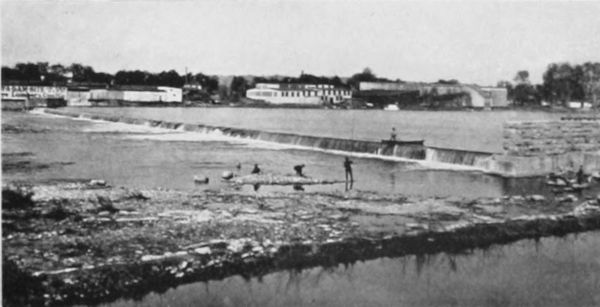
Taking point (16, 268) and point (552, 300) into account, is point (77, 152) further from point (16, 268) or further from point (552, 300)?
point (552, 300)

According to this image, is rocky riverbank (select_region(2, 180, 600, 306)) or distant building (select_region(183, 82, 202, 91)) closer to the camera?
rocky riverbank (select_region(2, 180, 600, 306))

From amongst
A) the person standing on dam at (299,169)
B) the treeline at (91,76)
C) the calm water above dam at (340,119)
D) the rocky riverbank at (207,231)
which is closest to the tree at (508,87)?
the calm water above dam at (340,119)

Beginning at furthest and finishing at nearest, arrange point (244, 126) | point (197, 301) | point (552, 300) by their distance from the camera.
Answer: point (244, 126) < point (552, 300) < point (197, 301)

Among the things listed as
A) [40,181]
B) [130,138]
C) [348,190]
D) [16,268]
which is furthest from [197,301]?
[130,138]

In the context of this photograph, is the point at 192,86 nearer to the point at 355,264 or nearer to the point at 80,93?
the point at 80,93

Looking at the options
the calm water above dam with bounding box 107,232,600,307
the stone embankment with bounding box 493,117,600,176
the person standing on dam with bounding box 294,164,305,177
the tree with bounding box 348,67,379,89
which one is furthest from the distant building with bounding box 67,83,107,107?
the stone embankment with bounding box 493,117,600,176

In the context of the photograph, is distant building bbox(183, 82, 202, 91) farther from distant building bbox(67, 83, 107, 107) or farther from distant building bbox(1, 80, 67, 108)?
distant building bbox(1, 80, 67, 108)
